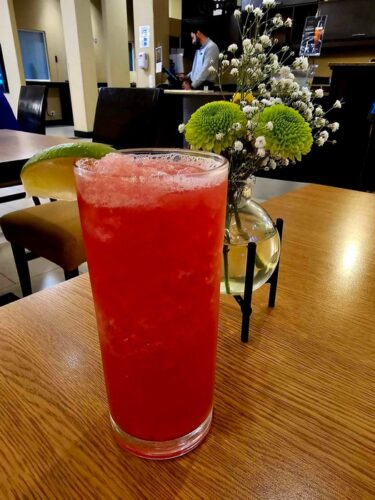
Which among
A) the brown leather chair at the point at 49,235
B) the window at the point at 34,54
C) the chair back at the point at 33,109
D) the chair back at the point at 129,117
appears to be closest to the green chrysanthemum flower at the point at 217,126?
the brown leather chair at the point at 49,235

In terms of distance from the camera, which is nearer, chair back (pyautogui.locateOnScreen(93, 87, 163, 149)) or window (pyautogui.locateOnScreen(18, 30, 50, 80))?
chair back (pyautogui.locateOnScreen(93, 87, 163, 149))

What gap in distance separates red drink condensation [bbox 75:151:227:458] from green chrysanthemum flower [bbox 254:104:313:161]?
4.8 inches

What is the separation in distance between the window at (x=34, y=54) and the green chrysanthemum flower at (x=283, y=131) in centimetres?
1152

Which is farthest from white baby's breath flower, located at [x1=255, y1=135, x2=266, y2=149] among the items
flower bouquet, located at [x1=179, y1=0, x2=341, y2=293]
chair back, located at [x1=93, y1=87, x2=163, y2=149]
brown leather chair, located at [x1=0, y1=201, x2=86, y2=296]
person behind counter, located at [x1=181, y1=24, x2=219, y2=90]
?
person behind counter, located at [x1=181, y1=24, x2=219, y2=90]

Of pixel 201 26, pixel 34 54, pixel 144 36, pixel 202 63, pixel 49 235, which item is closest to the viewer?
pixel 49 235

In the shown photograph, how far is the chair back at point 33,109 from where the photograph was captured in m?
2.85

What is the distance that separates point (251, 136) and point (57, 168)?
0.25 meters

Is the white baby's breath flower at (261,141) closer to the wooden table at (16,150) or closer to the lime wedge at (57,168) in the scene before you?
the lime wedge at (57,168)

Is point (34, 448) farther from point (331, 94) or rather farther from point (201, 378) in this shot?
point (331, 94)

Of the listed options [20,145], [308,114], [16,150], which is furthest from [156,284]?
[20,145]

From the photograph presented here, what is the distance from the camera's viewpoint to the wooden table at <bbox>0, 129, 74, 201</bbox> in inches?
48.9

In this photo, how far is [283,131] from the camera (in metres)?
0.44

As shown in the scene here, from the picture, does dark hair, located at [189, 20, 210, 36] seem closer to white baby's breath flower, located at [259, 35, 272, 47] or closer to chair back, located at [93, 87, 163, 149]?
chair back, located at [93, 87, 163, 149]

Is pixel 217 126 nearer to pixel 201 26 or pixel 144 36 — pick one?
pixel 144 36
